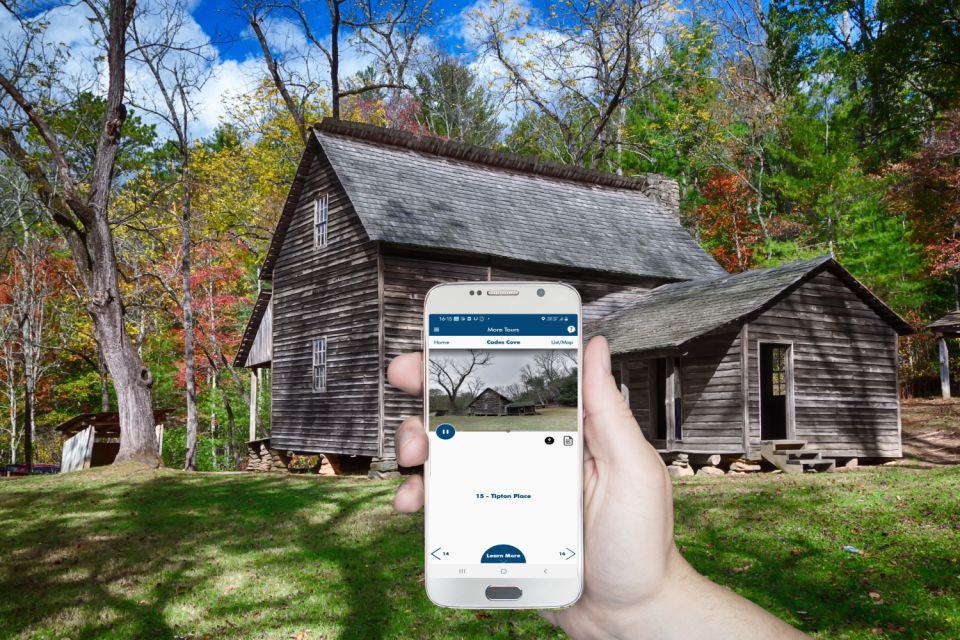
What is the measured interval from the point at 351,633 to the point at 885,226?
31.3m

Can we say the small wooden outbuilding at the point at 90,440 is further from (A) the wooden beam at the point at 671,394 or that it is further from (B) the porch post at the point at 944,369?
(B) the porch post at the point at 944,369

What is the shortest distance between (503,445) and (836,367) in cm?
1980

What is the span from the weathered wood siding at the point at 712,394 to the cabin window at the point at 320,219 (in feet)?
33.6

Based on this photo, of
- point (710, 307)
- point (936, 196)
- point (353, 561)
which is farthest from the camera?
point (936, 196)

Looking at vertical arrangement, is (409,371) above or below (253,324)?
below

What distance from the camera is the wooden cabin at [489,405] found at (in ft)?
8.63

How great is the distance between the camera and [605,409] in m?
2.35

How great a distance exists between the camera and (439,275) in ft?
68.9

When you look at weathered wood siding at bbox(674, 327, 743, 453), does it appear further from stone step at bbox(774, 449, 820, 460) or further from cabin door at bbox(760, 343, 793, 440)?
cabin door at bbox(760, 343, 793, 440)

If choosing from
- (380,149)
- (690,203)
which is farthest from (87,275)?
(690,203)

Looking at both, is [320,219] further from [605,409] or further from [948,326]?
[605,409]

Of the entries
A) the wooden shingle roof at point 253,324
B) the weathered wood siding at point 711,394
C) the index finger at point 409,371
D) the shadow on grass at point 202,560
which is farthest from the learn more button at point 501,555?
the wooden shingle roof at point 253,324

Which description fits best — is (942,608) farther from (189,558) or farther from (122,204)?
(122,204)

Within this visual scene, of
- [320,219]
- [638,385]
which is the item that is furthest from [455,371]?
[320,219]
